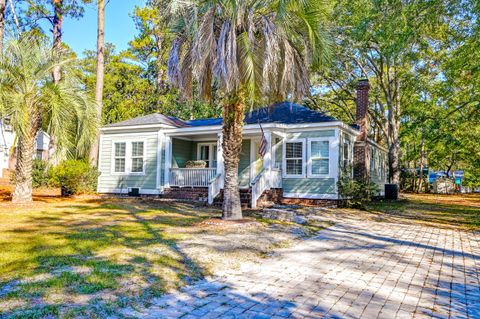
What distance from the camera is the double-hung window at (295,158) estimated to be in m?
15.4

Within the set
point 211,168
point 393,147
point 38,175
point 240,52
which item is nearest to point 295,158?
point 211,168

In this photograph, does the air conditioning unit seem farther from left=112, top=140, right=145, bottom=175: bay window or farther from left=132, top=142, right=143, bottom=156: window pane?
left=132, top=142, right=143, bottom=156: window pane

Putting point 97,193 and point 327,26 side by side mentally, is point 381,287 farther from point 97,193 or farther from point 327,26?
point 97,193

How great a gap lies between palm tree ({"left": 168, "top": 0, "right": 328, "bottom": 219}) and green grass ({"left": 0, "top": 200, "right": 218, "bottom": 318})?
304cm

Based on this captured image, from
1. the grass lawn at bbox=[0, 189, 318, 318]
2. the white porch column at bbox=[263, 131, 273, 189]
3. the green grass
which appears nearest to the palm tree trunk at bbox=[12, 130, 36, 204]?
the grass lawn at bbox=[0, 189, 318, 318]

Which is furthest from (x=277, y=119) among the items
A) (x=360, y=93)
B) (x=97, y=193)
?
(x=97, y=193)

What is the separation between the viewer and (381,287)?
482 cm

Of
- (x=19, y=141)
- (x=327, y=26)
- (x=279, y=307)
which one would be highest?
(x=327, y=26)

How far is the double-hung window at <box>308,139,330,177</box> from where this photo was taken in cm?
1493

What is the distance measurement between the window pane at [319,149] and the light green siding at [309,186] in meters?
1.04

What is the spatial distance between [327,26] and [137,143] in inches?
465

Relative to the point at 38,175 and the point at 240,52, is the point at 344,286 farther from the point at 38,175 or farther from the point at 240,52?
the point at 38,175

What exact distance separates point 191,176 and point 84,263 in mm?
11434

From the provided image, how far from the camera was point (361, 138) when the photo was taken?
1720 cm
